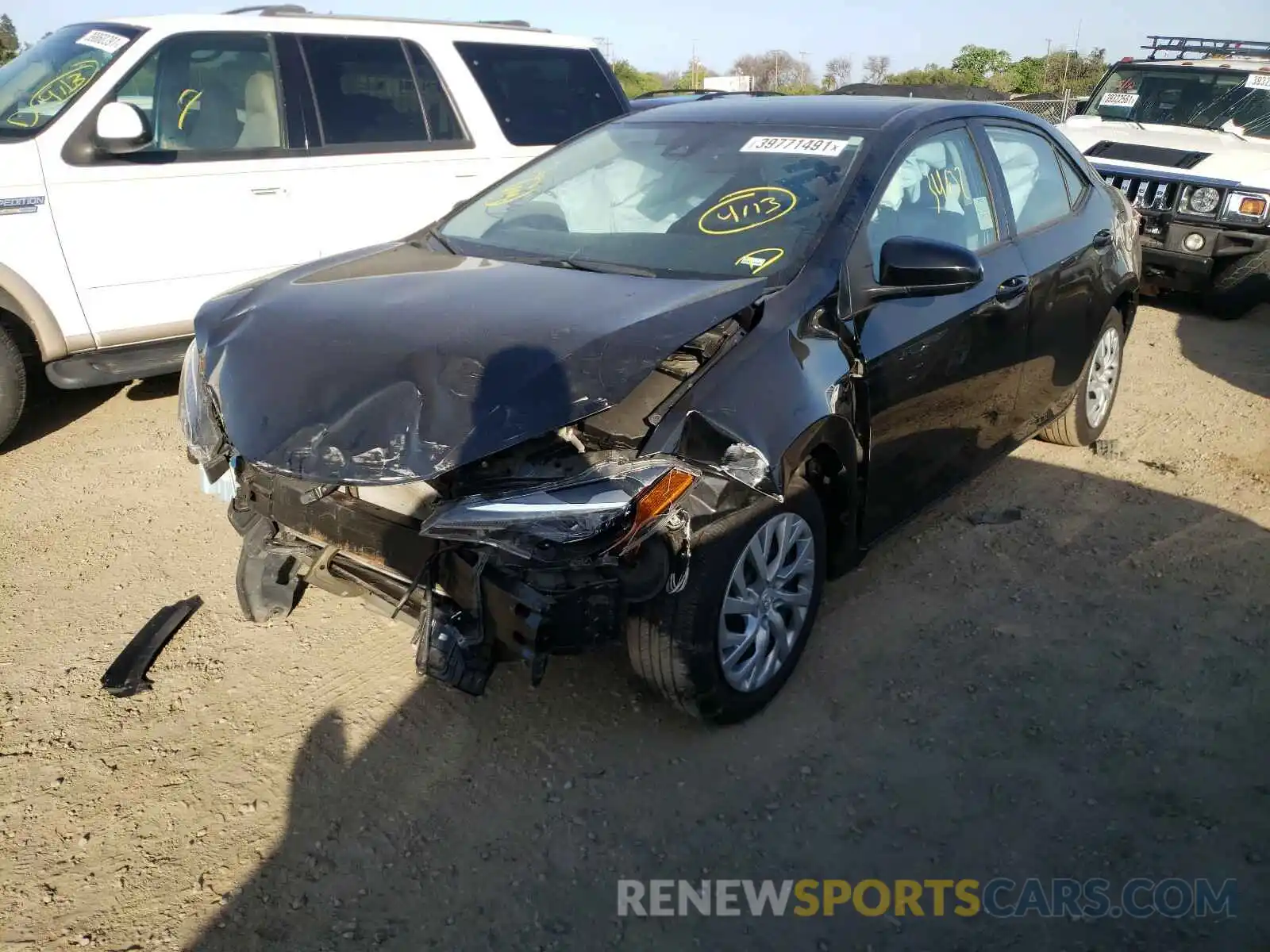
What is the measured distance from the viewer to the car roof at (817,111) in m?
3.63

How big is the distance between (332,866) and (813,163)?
2.66 meters

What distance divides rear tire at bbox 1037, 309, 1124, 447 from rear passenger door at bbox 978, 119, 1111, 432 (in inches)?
8.6

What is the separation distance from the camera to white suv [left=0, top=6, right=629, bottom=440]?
4.75 m

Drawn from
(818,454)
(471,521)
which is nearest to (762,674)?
(818,454)

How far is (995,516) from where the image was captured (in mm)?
4453

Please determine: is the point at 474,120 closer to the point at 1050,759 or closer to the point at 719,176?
the point at 719,176

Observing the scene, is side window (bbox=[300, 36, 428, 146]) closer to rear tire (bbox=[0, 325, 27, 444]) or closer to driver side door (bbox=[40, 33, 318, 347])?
driver side door (bbox=[40, 33, 318, 347])

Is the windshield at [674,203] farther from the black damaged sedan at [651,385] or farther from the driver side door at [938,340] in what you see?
the driver side door at [938,340]

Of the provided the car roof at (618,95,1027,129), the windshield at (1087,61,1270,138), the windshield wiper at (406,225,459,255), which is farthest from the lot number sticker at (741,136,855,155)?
the windshield at (1087,61,1270,138)

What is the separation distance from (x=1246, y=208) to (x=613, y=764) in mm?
6958

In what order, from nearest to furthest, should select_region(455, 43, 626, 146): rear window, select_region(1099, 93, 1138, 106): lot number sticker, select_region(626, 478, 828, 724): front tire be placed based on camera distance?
select_region(626, 478, 828, 724): front tire
select_region(455, 43, 626, 146): rear window
select_region(1099, 93, 1138, 106): lot number sticker

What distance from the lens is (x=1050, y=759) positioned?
295 centimetres

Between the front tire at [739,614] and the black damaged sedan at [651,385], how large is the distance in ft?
0.03

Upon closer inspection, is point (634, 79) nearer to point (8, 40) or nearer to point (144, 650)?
point (8, 40)
